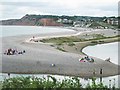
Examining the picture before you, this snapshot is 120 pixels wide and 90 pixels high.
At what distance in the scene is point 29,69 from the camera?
101 ft

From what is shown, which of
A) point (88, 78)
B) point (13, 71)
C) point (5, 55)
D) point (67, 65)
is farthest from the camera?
point (5, 55)

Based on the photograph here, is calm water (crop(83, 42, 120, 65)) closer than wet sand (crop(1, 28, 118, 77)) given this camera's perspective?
No

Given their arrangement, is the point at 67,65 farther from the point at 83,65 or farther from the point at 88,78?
the point at 88,78

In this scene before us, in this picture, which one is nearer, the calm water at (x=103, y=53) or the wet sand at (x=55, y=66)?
the wet sand at (x=55, y=66)

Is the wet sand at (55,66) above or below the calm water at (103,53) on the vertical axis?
above

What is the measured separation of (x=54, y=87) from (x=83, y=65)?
18491 mm

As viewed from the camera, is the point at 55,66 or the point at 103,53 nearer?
the point at 55,66

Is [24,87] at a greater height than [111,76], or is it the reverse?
[24,87]

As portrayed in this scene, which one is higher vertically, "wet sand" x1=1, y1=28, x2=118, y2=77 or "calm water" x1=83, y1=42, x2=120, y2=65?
"wet sand" x1=1, y1=28, x2=118, y2=77

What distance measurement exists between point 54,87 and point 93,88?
5.55 feet

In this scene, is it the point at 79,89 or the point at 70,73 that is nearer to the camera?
the point at 79,89

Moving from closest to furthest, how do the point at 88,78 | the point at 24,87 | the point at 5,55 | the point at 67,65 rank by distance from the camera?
the point at 24,87
the point at 88,78
the point at 67,65
the point at 5,55

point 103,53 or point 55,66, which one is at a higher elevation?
point 55,66

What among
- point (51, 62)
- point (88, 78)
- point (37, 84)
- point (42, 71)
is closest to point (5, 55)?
point (51, 62)
